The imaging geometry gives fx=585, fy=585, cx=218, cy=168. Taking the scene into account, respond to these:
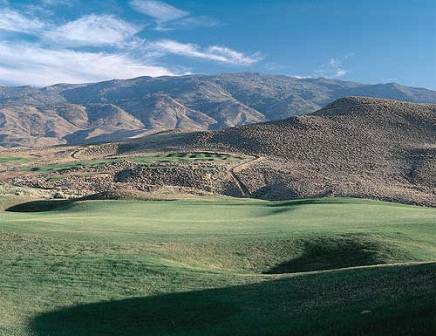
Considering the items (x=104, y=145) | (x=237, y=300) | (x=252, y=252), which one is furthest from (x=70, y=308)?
(x=104, y=145)

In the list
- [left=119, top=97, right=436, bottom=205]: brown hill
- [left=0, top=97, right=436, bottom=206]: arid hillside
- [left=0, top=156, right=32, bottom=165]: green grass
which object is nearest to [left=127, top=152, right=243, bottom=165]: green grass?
[left=0, top=97, right=436, bottom=206]: arid hillside

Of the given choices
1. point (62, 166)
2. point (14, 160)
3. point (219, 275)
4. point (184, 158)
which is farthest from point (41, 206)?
point (14, 160)

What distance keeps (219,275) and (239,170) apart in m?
51.2

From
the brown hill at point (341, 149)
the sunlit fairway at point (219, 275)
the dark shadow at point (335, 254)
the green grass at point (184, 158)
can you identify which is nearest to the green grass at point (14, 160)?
the brown hill at point (341, 149)

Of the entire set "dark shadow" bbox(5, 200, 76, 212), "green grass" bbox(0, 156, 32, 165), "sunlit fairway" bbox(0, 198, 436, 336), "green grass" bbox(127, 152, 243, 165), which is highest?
"green grass" bbox(127, 152, 243, 165)

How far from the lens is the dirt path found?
6525 cm

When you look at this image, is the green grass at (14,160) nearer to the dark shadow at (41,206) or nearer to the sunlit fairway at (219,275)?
Answer: the dark shadow at (41,206)

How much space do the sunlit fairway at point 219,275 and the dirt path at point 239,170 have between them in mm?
29322

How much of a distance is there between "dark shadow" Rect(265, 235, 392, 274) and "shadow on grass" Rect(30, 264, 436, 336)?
511 centimetres

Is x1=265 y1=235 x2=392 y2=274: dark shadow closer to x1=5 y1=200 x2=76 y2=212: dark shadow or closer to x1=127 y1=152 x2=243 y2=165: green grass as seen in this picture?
x1=5 y1=200 x2=76 y2=212: dark shadow

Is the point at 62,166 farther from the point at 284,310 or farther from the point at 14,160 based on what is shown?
the point at 284,310

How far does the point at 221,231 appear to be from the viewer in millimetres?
29172

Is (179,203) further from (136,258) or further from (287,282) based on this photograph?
(287,282)

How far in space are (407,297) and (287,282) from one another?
4974 millimetres
